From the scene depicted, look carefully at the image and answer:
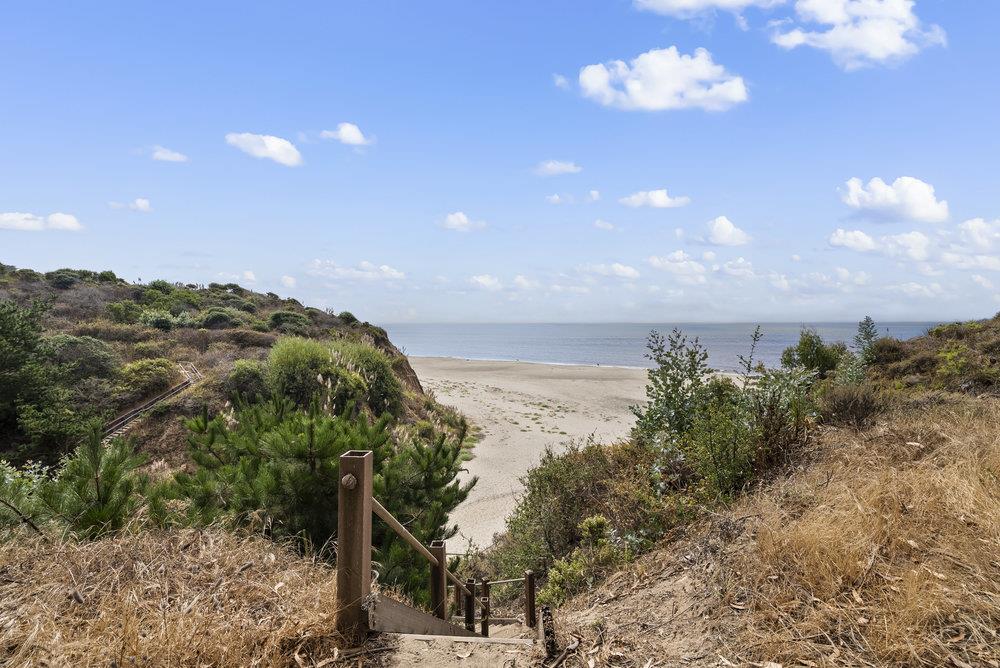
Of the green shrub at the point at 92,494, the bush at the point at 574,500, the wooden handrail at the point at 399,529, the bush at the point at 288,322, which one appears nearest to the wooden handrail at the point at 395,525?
the wooden handrail at the point at 399,529

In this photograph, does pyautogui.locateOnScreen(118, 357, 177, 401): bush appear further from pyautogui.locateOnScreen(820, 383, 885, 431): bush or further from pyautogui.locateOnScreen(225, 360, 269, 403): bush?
pyautogui.locateOnScreen(820, 383, 885, 431): bush

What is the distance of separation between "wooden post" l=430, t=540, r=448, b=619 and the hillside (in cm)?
362

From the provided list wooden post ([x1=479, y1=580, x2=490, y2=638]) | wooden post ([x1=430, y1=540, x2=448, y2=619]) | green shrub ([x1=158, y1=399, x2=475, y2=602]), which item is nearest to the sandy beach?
wooden post ([x1=479, y1=580, x2=490, y2=638])

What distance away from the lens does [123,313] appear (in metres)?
27.4

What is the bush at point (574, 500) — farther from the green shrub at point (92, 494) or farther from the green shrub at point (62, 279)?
the green shrub at point (62, 279)

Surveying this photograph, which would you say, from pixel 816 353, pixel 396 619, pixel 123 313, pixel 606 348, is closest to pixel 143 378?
pixel 123 313

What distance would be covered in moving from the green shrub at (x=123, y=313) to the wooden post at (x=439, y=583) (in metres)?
27.7

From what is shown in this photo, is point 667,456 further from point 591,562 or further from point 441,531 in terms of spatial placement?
point 441,531

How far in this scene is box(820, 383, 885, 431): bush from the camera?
6.56 m

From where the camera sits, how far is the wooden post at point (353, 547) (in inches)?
126

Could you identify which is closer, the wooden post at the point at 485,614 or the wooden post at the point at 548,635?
the wooden post at the point at 548,635

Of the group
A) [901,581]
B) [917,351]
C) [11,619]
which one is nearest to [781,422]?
[901,581]

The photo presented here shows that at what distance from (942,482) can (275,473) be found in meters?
5.33

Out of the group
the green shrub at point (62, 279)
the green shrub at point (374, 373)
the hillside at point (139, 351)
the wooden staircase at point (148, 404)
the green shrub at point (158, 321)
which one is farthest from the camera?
the green shrub at point (62, 279)
